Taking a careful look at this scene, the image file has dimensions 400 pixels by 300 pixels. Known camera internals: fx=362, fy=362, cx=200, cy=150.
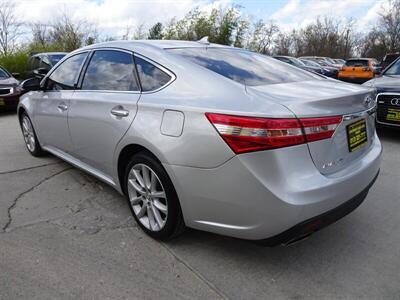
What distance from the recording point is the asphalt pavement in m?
2.27

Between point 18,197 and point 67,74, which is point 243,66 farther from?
point 18,197

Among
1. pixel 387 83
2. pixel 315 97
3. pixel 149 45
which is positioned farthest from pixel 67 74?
pixel 387 83

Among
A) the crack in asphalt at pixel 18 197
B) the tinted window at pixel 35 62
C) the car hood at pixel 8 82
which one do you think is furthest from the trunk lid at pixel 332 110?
the tinted window at pixel 35 62

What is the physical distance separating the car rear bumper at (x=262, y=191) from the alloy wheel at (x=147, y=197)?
320 mm

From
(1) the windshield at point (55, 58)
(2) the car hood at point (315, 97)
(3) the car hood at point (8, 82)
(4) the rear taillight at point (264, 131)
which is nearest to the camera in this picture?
(4) the rear taillight at point (264, 131)

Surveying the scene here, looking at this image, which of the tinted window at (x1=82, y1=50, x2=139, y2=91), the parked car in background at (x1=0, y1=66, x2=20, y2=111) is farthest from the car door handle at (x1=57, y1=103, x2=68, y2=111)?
the parked car in background at (x1=0, y1=66, x2=20, y2=111)

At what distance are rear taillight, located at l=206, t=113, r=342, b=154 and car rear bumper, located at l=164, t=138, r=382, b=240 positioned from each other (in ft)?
0.15

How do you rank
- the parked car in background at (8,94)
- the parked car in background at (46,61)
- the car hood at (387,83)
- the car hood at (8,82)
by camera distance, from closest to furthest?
the car hood at (387,83) → the parked car in background at (8,94) → the car hood at (8,82) → the parked car in background at (46,61)

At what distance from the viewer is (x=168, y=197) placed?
254 cm

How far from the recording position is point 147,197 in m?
2.81

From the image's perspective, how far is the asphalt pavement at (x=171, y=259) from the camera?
7.45 feet

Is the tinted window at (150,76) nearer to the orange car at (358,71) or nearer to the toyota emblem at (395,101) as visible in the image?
the toyota emblem at (395,101)

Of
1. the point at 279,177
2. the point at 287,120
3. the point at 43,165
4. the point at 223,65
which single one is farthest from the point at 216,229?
the point at 43,165

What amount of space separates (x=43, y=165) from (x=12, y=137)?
7.15 feet
